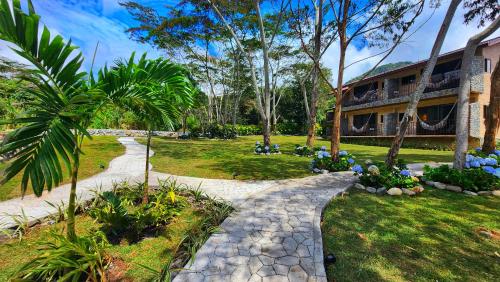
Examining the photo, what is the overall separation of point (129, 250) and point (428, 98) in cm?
1989

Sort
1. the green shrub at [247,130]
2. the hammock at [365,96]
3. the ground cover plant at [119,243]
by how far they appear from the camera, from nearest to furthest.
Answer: the ground cover plant at [119,243] → the hammock at [365,96] → the green shrub at [247,130]

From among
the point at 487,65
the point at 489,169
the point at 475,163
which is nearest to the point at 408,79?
the point at 487,65

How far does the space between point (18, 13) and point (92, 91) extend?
0.71 metres

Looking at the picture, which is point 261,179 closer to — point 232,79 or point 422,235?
point 422,235

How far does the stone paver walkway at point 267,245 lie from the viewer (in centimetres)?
277

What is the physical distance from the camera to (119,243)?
352cm

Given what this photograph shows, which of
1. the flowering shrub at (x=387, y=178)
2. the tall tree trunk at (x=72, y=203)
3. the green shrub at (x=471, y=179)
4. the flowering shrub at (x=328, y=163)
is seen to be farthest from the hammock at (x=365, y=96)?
the tall tree trunk at (x=72, y=203)

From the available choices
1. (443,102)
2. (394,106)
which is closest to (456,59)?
(443,102)

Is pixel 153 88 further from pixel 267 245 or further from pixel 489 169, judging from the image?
pixel 489 169

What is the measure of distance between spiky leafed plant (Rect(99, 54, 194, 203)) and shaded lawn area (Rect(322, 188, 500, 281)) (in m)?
2.79

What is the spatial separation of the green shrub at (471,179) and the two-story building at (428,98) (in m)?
7.73

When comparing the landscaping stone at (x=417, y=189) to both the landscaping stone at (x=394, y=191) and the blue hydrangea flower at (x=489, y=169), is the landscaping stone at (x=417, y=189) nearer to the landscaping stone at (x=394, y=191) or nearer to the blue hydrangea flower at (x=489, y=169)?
the landscaping stone at (x=394, y=191)

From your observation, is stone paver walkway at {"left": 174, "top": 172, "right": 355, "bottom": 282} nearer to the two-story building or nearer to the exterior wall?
the two-story building

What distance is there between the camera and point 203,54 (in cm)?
2259
